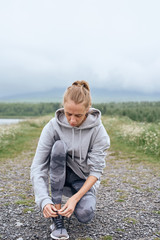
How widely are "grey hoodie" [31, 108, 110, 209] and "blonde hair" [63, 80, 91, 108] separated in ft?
1.17

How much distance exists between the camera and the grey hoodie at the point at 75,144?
339 centimetres

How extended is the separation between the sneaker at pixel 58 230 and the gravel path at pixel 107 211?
16cm

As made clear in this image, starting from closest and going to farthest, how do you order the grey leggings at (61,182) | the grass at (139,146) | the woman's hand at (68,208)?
1. the woman's hand at (68,208)
2. the grey leggings at (61,182)
3. the grass at (139,146)

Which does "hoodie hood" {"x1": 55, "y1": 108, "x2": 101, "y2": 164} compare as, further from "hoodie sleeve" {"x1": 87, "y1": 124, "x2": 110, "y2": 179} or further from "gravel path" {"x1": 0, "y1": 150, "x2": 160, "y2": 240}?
"gravel path" {"x1": 0, "y1": 150, "x2": 160, "y2": 240}

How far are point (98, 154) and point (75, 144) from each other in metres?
0.33

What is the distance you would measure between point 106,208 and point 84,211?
1.21m

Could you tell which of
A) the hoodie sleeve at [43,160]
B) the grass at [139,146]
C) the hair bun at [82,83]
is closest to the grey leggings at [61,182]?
the hoodie sleeve at [43,160]

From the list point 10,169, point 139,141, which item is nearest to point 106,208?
point 10,169

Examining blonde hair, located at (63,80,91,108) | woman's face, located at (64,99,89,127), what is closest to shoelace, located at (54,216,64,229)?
woman's face, located at (64,99,89,127)

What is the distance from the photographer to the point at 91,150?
3.46m

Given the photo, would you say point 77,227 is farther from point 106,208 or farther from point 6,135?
point 6,135

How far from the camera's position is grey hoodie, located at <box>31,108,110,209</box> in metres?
3.39

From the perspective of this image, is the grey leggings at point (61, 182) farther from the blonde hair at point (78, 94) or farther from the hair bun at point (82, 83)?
the hair bun at point (82, 83)

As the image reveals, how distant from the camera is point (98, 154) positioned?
133 inches
